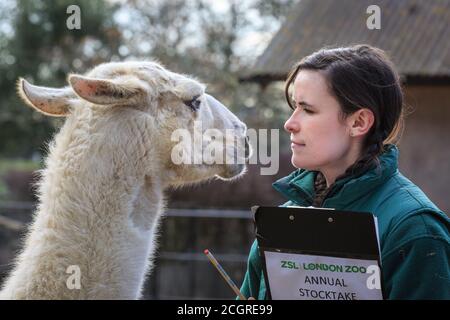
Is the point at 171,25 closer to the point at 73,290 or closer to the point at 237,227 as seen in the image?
the point at 237,227

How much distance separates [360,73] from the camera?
2.61 metres

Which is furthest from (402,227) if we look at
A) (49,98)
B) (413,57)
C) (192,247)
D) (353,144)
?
(413,57)

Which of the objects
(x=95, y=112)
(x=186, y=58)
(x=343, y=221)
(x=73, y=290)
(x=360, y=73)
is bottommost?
(x=186, y=58)

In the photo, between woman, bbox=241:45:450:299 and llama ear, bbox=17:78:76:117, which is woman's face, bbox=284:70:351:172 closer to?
woman, bbox=241:45:450:299

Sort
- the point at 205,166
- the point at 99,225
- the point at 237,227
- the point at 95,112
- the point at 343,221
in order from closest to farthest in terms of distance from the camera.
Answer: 1. the point at 343,221
2. the point at 99,225
3. the point at 95,112
4. the point at 205,166
5. the point at 237,227

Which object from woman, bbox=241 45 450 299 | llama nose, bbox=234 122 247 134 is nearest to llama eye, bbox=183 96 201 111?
llama nose, bbox=234 122 247 134

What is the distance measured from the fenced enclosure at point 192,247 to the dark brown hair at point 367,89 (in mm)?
6476

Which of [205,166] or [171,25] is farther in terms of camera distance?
[171,25]

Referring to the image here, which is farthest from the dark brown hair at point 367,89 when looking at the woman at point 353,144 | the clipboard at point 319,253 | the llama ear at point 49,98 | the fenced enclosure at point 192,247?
the fenced enclosure at point 192,247

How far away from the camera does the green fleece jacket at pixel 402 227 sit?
2242 mm

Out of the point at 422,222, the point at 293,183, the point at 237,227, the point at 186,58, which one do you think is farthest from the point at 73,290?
the point at 186,58

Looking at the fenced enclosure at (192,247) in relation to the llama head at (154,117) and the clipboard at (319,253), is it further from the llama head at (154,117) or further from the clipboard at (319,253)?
the clipboard at (319,253)

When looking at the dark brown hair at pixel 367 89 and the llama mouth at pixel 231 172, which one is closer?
the dark brown hair at pixel 367 89

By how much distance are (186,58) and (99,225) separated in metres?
17.3
